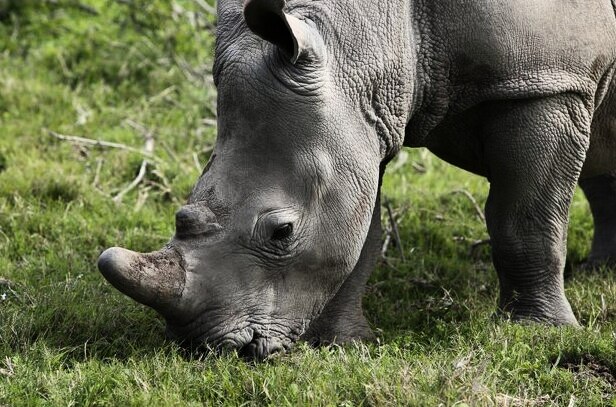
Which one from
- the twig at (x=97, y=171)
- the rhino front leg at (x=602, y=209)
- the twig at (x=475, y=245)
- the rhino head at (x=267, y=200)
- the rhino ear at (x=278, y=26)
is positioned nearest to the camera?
the rhino ear at (x=278, y=26)

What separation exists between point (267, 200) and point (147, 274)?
1.98ft

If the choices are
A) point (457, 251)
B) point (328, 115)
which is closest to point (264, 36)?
point (328, 115)

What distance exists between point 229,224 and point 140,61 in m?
5.52

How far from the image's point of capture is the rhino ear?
4742mm

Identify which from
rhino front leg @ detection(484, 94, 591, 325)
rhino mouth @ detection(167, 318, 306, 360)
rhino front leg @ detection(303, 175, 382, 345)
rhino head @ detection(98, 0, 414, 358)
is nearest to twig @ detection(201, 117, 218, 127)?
rhino front leg @ detection(303, 175, 382, 345)

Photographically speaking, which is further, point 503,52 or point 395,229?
point 395,229

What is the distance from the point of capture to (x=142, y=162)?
→ 848 centimetres

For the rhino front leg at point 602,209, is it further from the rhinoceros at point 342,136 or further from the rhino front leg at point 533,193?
the rhinoceros at point 342,136

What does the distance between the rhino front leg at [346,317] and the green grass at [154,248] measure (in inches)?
6.2


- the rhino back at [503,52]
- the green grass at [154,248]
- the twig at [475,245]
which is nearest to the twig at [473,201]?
the green grass at [154,248]

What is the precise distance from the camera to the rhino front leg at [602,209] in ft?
24.1

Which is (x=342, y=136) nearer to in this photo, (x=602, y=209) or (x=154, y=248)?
(x=154, y=248)

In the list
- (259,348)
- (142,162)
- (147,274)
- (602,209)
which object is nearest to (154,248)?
(142,162)

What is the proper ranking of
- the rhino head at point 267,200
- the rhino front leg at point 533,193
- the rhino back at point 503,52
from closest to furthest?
the rhino head at point 267,200
the rhino back at point 503,52
the rhino front leg at point 533,193
